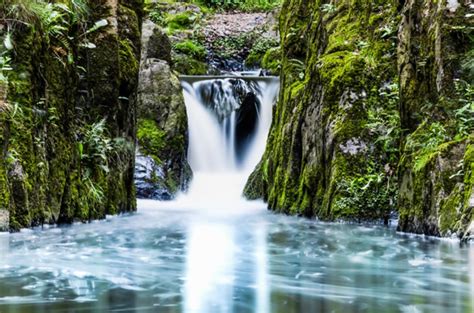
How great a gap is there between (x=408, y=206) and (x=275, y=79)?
13.1 meters

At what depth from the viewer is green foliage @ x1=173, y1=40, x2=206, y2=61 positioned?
26703mm

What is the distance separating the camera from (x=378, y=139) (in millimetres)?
9500

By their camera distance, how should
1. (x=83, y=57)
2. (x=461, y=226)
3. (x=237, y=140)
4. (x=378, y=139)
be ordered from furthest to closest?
(x=237, y=140), (x=83, y=57), (x=378, y=139), (x=461, y=226)

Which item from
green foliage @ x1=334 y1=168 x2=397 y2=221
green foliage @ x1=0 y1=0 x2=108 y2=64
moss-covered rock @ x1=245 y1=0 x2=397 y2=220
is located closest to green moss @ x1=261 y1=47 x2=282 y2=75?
moss-covered rock @ x1=245 y1=0 x2=397 y2=220

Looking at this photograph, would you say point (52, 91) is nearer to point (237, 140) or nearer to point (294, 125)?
point (294, 125)

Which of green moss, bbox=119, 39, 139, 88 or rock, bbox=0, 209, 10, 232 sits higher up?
green moss, bbox=119, 39, 139, 88

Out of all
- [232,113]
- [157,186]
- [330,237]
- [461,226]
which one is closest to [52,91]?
[330,237]

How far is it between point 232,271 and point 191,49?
2245 cm

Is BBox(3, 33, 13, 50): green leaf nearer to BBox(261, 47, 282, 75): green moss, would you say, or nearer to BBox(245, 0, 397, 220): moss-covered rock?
BBox(245, 0, 397, 220): moss-covered rock

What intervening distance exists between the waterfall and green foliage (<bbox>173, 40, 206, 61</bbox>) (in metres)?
6.44

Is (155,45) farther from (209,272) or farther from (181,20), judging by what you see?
(209,272)

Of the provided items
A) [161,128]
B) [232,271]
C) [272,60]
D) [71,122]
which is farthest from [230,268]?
[272,60]

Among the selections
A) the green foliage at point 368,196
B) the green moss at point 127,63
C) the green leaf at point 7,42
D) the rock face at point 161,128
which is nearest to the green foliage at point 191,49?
the rock face at point 161,128

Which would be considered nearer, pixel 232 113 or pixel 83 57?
pixel 83 57
